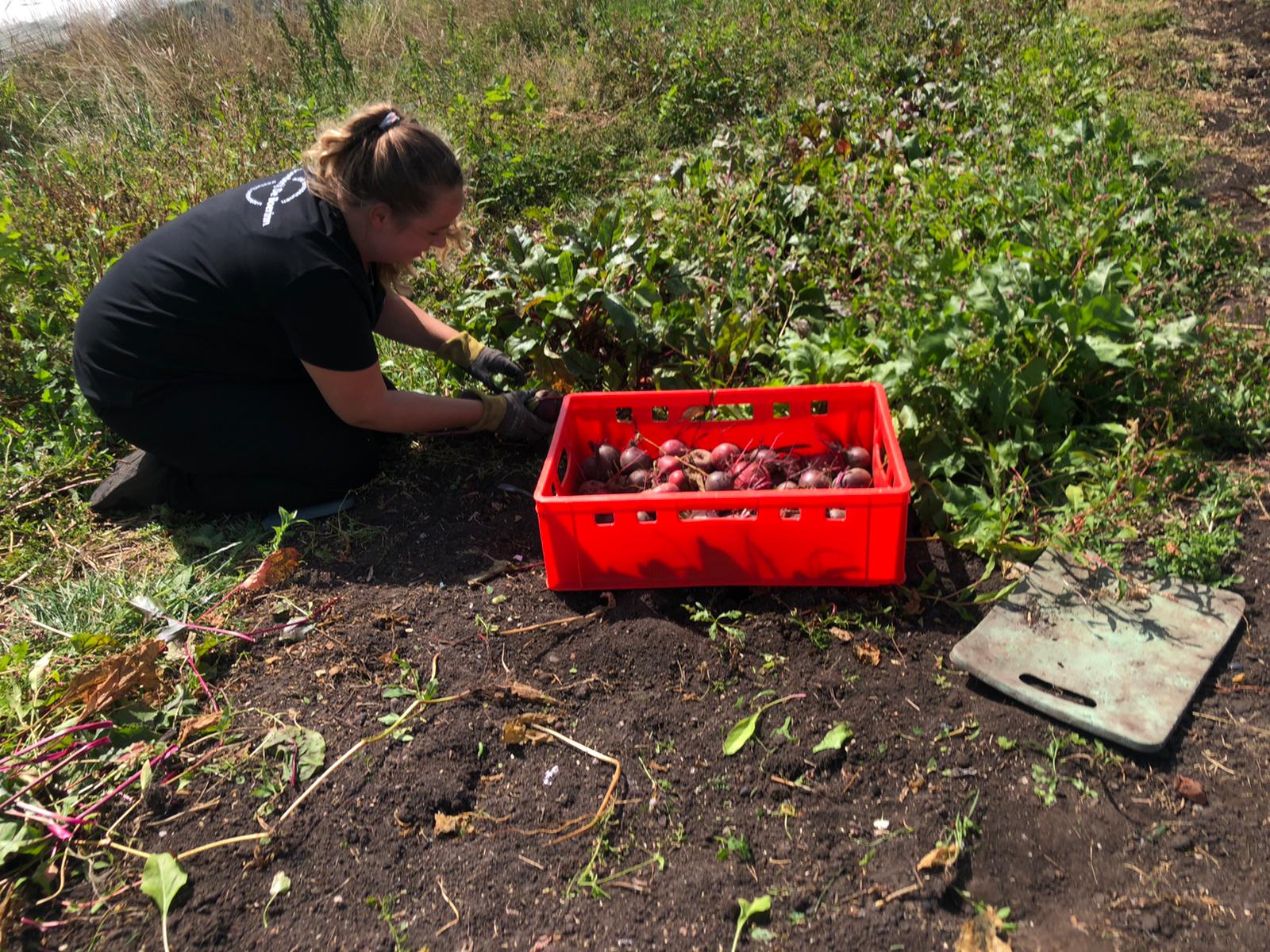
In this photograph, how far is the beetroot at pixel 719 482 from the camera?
8.45 ft

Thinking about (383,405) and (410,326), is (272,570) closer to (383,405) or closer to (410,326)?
(383,405)

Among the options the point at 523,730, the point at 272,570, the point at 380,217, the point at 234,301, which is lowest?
the point at 523,730

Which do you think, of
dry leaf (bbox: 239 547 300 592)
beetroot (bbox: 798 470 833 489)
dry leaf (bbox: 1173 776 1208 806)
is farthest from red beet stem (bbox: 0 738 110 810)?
dry leaf (bbox: 1173 776 1208 806)

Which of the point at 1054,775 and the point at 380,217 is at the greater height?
the point at 380,217

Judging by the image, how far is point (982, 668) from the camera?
7.04 feet

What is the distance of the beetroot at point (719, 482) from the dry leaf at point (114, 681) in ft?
4.94

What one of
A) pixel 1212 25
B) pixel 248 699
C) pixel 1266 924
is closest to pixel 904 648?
pixel 1266 924

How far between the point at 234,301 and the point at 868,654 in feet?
6.59

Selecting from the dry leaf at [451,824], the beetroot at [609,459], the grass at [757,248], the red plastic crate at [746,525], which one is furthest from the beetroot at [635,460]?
the dry leaf at [451,824]

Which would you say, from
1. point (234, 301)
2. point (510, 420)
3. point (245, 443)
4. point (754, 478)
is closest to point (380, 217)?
point (234, 301)

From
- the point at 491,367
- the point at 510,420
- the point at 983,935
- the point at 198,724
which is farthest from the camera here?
the point at 491,367

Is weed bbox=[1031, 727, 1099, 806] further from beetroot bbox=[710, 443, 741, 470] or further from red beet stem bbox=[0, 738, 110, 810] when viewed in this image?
red beet stem bbox=[0, 738, 110, 810]

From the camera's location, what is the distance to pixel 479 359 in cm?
326

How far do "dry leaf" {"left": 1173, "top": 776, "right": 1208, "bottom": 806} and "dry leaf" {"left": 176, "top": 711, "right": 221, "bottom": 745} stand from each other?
2.16m
